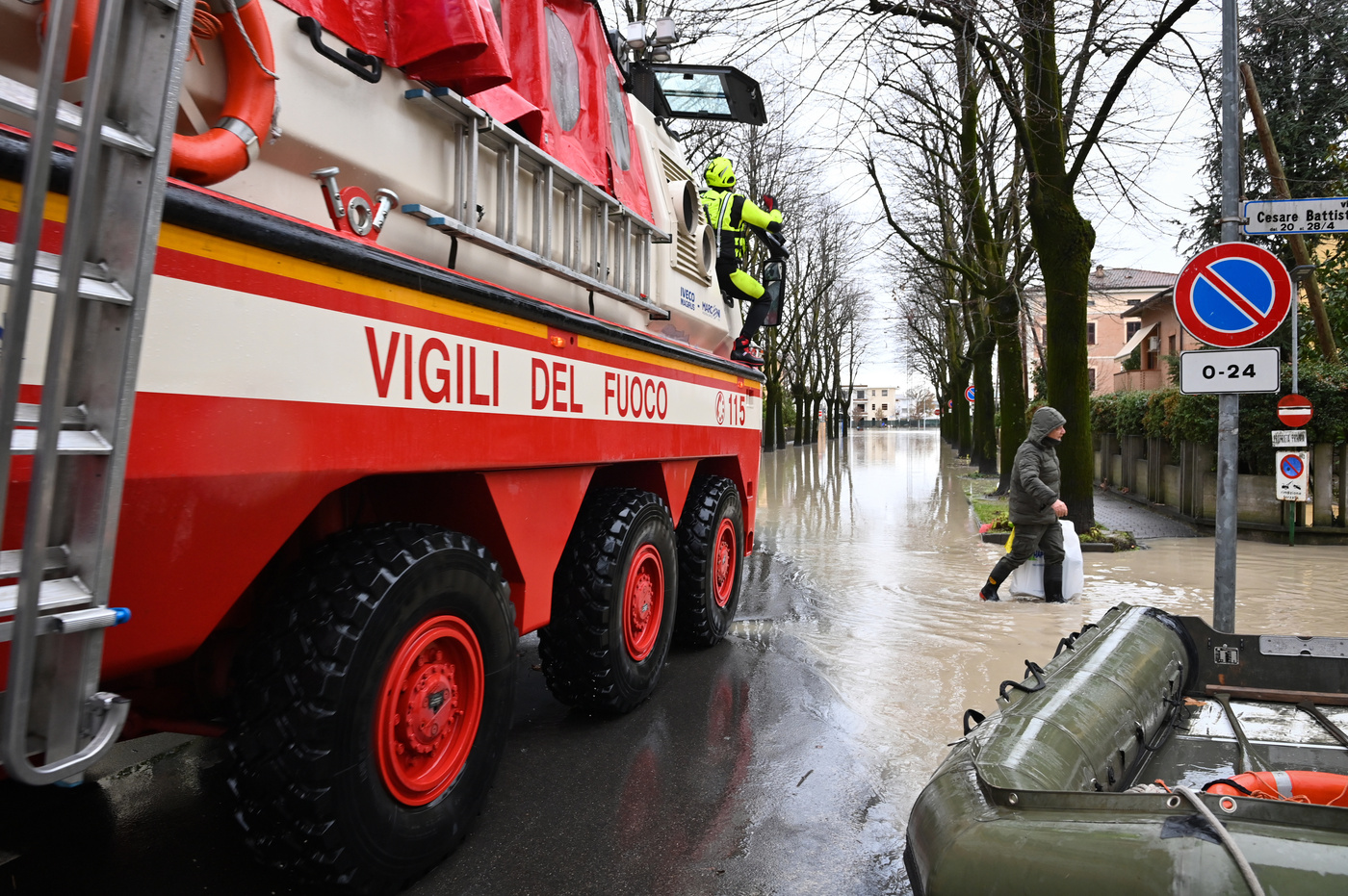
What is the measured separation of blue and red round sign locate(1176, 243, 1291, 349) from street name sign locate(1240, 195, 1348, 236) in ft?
3.87

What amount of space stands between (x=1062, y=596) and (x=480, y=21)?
671cm

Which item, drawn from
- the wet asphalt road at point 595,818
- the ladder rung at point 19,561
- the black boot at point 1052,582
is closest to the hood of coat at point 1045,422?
the black boot at point 1052,582

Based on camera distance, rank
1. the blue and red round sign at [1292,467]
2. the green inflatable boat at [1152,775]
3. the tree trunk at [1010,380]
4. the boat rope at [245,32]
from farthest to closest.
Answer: the tree trunk at [1010,380] < the blue and red round sign at [1292,467] < the boat rope at [245,32] < the green inflatable boat at [1152,775]

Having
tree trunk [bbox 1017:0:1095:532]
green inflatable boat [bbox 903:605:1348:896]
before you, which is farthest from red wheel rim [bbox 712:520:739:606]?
tree trunk [bbox 1017:0:1095:532]

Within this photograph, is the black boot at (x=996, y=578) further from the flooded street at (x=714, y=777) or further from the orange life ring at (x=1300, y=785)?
the orange life ring at (x=1300, y=785)

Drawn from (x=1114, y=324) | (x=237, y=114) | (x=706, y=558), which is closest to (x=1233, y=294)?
(x=706, y=558)

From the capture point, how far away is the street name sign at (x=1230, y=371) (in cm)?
566

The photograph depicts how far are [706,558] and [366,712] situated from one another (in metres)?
3.25

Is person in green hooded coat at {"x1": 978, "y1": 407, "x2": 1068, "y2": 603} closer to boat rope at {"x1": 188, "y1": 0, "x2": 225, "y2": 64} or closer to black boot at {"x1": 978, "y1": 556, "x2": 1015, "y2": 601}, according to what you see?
black boot at {"x1": 978, "y1": 556, "x2": 1015, "y2": 601}

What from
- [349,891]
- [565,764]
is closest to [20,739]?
[349,891]

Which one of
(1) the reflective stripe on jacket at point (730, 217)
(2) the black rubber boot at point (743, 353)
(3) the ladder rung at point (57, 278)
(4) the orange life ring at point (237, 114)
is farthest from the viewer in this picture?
(2) the black rubber boot at point (743, 353)

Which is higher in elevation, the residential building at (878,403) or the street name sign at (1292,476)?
the residential building at (878,403)

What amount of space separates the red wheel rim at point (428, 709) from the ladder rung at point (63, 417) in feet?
3.78

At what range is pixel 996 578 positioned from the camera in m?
7.73
